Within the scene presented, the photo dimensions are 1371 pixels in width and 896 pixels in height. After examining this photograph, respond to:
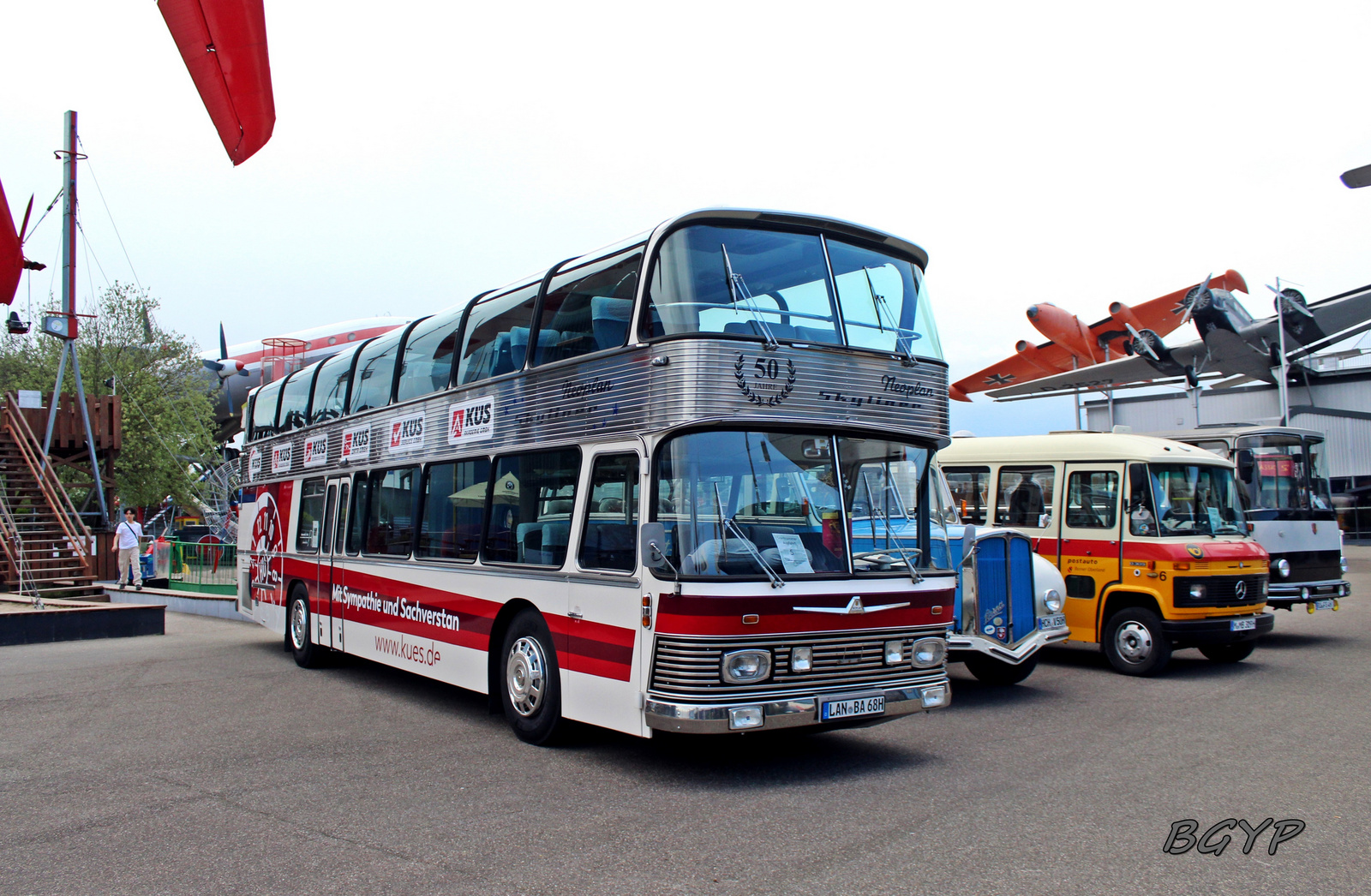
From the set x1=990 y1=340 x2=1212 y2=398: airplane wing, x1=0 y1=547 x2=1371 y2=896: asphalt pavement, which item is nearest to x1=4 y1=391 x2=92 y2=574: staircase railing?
x1=0 y1=547 x2=1371 y2=896: asphalt pavement

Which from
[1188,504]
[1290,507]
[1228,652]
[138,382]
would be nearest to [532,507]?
[1188,504]

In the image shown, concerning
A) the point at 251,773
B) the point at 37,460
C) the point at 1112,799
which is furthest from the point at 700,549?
the point at 37,460

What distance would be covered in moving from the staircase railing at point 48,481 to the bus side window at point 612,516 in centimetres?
1914

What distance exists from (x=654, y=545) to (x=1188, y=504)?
7.94 metres

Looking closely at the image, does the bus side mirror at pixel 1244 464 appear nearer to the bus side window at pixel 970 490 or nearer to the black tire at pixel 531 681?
the bus side window at pixel 970 490

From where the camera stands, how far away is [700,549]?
654cm

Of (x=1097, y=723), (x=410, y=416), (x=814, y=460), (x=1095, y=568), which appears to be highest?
(x=410, y=416)

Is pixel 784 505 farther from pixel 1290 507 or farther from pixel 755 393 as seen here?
pixel 1290 507

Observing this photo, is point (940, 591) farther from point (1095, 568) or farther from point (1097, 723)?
point (1095, 568)

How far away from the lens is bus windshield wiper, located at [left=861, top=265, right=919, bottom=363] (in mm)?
7660

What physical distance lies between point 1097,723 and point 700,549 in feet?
13.7

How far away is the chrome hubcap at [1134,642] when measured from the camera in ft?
37.1

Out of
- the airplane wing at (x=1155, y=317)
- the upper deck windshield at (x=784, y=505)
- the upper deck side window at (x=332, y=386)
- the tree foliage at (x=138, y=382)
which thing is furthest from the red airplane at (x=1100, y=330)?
the upper deck windshield at (x=784, y=505)

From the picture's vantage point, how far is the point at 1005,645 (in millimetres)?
9930
